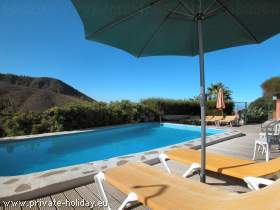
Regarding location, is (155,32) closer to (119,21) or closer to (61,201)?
(119,21)

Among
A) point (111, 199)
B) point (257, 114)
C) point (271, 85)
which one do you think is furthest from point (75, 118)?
point (271, 85)

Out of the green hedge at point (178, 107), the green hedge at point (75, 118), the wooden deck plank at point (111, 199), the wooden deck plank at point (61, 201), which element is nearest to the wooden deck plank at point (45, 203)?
the wooden deck plank at point (61, 201)

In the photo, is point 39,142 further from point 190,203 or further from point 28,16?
point 190,203

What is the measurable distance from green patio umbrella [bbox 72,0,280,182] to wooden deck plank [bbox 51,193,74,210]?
170cm

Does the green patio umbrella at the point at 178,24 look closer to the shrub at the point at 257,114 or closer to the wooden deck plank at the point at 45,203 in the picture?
the wooden deck plank at the point at 45,203

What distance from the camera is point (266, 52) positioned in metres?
20.0

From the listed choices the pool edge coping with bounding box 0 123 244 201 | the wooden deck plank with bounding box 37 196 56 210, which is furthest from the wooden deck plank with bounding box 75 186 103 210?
the wooden deck plank with bounding box 37 196 56 210

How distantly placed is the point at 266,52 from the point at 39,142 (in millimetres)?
21471

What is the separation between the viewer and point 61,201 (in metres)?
2.60

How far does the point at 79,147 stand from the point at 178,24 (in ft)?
21.4

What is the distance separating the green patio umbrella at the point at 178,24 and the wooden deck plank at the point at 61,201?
1.70 metres

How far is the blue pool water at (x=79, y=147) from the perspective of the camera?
242 inches

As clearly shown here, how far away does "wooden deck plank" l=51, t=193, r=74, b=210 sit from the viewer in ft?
7.90

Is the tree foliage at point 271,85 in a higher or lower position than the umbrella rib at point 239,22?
higher
